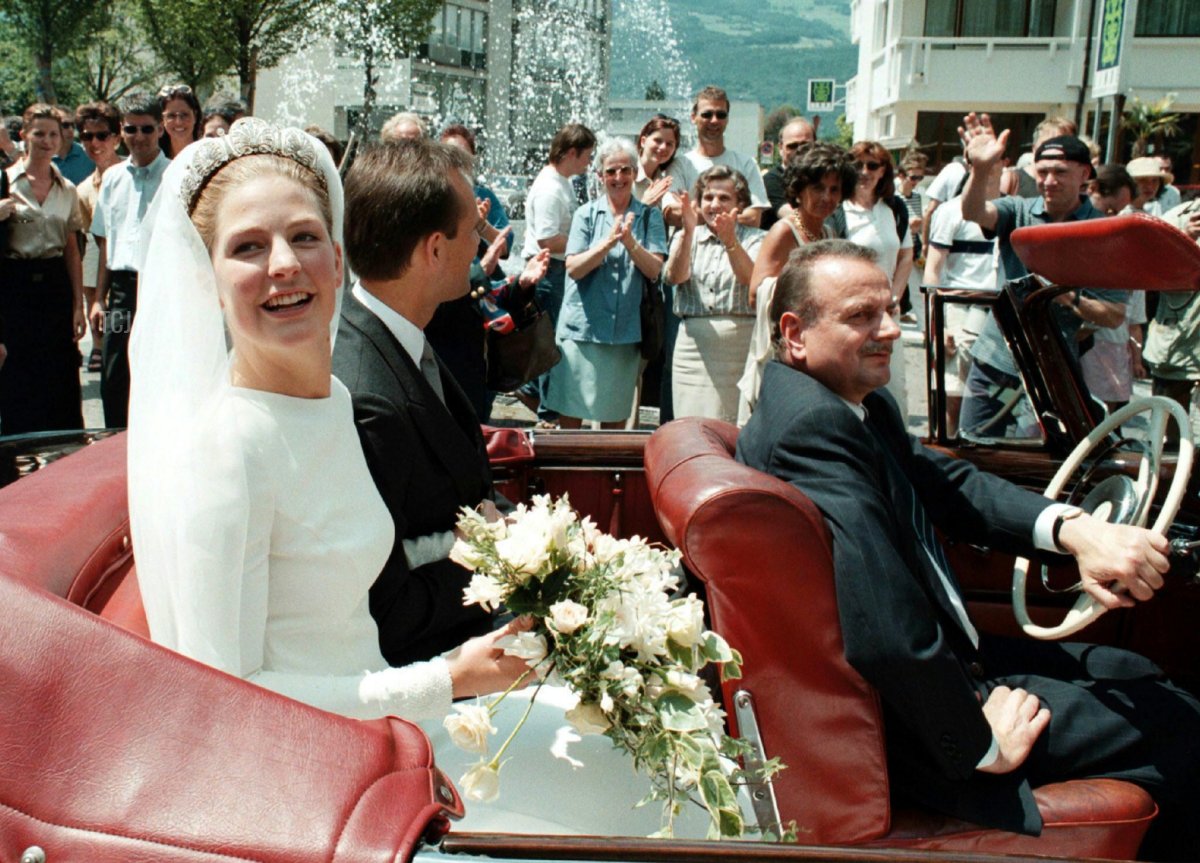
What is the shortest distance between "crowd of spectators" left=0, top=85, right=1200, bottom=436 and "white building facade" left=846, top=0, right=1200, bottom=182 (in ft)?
94.7

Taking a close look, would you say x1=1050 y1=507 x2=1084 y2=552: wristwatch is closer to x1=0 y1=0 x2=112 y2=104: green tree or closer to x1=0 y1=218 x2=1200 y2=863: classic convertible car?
x1=0 y1=218 x2=1200 y2=863: classic convertible car

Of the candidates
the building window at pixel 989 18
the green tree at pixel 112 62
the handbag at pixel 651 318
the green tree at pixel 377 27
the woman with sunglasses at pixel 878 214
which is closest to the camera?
the woman with sunglasses at pixel 878 214

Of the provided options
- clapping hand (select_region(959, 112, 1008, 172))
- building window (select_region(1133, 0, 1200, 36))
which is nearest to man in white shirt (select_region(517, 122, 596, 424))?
clapping hand (select_region(959, 112, 1008, 172))

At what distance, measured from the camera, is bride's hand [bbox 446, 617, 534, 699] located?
76.1 inches

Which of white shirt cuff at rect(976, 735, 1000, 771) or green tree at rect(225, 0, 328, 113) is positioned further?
green tree at rect(225, 0, 328, 113)

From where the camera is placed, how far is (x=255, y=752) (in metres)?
1.40

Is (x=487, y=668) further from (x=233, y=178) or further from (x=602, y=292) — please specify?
(x=602, y=292)

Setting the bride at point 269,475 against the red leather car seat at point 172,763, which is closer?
the red leather car seat at point 172,763

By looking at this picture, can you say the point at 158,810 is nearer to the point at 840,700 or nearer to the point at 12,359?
the point at 840,700

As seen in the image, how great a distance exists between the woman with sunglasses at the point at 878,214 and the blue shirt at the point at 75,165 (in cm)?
657

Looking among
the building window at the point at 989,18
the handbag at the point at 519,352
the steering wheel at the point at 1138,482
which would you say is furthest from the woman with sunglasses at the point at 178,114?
the building window at the point at 989,18

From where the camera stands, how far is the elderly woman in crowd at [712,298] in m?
5.57

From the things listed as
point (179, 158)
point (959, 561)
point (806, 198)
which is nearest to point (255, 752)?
point (179, 158)

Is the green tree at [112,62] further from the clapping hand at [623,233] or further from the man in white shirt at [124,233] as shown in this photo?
the clapping hand at [623,233]
